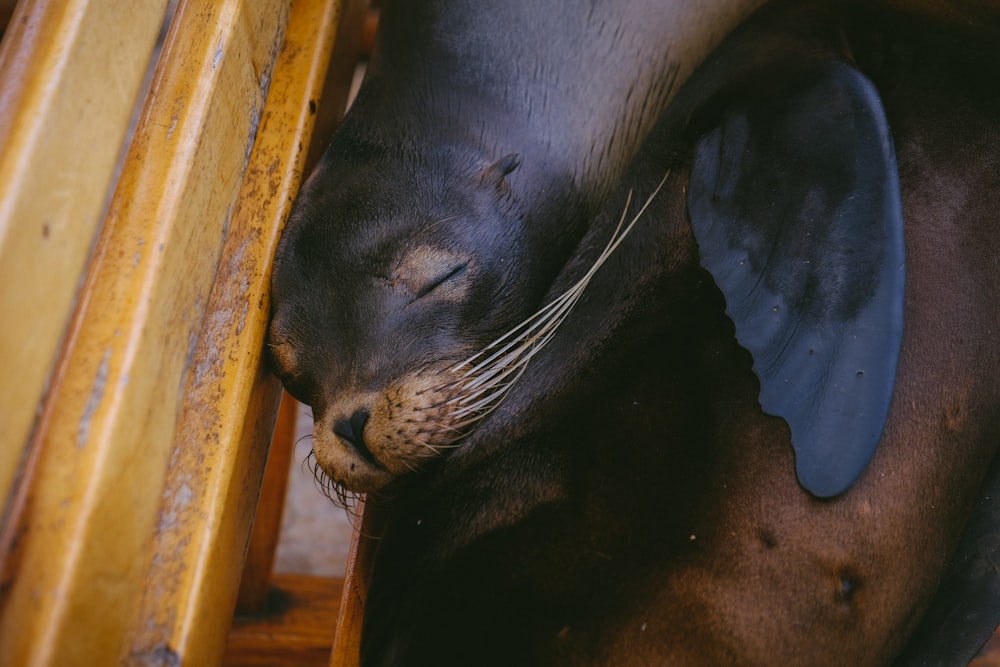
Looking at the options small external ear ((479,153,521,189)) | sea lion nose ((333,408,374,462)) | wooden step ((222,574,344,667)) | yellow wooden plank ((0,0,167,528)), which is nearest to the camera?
yellow wooden plank ((0,0,167,528))

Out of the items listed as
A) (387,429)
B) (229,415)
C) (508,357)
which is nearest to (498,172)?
(508,357)

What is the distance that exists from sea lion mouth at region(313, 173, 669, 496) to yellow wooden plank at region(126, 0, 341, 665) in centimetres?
12

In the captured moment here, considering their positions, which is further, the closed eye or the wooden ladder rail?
the closed eye

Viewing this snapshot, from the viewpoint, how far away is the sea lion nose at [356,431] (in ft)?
3.92

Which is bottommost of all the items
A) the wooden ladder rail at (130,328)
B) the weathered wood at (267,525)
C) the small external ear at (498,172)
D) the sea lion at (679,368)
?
the weathered wood at (267,525)

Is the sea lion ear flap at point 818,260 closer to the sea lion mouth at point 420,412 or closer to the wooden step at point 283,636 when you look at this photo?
the sea lion mouth at point 420,412

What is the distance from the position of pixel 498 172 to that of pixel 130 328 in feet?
2.07

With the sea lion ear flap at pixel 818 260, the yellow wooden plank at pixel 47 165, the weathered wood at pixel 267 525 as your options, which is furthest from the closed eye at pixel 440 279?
the weathered wood at pixel 267 525

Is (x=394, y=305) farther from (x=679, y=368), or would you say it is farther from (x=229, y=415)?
(x=679, y=368)

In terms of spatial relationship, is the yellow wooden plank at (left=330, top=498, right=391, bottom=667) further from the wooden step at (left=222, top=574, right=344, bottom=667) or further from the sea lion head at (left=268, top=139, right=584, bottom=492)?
the wooden step at (left=222, top=574, right=344, bottom=667)

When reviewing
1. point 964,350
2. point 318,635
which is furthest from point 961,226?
point 318,635

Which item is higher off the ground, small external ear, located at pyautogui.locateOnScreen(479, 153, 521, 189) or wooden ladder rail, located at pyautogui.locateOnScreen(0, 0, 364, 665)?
wooden ladder rail, located at pyautogui.locateOnScreen(0, 0, 364, 665)

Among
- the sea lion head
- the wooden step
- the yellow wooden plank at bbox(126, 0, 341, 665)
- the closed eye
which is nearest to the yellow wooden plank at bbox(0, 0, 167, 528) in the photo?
the yellow wooden plank at bbox(126, 0, 341, 665)

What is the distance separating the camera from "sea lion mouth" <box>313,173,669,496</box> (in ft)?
3.94
